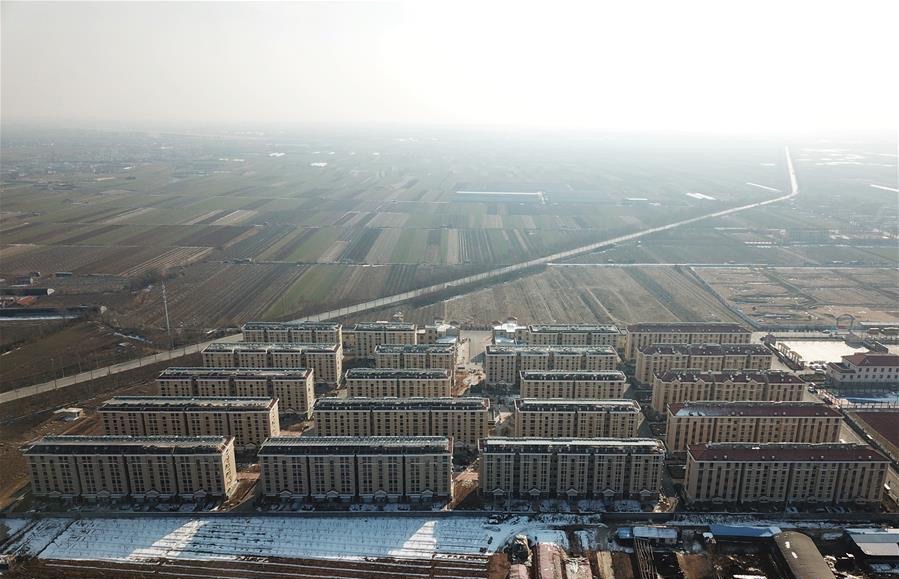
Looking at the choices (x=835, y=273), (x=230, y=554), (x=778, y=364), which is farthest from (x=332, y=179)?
(x=230, y=554)

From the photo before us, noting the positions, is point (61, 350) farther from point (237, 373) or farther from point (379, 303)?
point (379, 303)

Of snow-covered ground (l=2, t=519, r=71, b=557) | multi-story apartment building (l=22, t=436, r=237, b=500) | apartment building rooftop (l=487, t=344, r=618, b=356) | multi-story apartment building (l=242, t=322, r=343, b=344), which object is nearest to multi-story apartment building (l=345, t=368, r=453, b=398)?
apartment building rooftop (l=487, t=344, r=618, b=356)

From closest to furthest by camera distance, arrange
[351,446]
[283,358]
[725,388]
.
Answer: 1. [351,446]
2. [725,388]
3. [283,358]

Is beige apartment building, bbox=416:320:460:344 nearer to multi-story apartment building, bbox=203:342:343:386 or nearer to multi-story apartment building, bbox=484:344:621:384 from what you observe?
multi-story apartment building, bbox=484:344:621:384

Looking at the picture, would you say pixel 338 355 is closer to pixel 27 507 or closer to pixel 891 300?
pixel 27 507

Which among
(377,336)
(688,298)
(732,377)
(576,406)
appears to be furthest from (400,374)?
(688,298)

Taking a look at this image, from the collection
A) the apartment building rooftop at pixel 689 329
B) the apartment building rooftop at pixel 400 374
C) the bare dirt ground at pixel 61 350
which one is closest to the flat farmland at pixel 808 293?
the apartment building rooftop at pixel 689 329

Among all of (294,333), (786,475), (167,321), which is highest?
(294,333)
